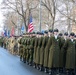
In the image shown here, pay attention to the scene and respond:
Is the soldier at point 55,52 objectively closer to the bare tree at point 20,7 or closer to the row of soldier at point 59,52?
the row of soldier at point 59,52

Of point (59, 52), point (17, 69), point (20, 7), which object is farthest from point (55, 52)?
point (20, 7)

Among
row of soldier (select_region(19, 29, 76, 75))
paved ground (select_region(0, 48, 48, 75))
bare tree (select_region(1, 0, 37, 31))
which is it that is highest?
bare tree (select_region(1, 0, 37, 31))

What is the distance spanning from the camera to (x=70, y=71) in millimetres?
12867

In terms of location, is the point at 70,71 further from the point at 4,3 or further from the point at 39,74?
the point at 4,3

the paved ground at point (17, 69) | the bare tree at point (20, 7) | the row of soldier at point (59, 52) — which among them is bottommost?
the paved ground at point (17, 69)

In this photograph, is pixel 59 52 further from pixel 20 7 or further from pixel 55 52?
pixel 20 7

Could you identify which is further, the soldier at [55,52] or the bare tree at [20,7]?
the bare tree at [20,7]

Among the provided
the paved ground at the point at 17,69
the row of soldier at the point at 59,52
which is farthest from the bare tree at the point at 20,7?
the row of soldier at the point at 59,52

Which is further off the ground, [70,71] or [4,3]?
[4,3]

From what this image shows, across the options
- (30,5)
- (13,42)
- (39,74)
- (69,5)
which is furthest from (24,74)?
(30,5)

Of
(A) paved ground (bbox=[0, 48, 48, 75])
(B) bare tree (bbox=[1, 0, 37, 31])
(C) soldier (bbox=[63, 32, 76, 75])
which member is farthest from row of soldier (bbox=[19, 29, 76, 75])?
(B) bare tree (bbox=[1, 0, 37, 31])

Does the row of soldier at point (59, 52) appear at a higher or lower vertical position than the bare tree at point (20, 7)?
lower

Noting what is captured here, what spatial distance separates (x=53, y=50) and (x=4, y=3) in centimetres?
3168

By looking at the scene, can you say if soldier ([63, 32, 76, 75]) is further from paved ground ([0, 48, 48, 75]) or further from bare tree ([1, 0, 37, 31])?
bare tree ([1, 0, 37, 31])
